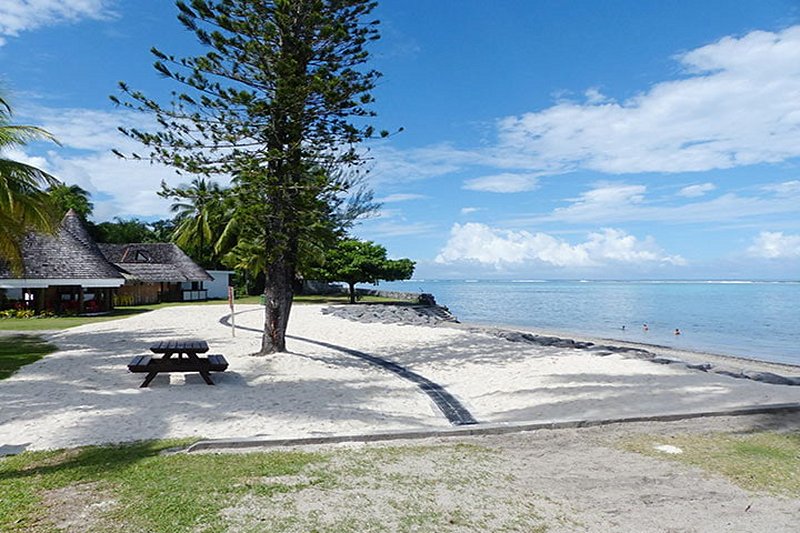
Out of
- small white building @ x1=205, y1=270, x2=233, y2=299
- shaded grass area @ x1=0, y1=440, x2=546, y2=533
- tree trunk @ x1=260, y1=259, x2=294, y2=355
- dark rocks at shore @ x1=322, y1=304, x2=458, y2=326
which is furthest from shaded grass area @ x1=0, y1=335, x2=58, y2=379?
small white building @ x1=205, y1=270, x2=233, y2=299

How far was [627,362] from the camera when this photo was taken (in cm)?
995

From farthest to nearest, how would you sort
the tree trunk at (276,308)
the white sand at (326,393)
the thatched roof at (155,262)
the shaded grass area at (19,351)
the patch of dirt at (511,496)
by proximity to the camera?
the thatched roof at (155,262) → the tree trunk at (276,308) → the shaded grass area at (19,351) → the white sand at (326,393) → the patch of dirt at (511,496)

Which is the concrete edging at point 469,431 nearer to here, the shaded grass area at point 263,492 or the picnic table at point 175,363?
the shaded grass area at point 263,492

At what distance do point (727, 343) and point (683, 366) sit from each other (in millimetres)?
13924

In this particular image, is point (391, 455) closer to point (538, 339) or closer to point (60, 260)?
point (538, 339)

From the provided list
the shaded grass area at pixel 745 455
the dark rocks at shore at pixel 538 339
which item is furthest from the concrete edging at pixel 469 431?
the dark rocks at shore at pixel 538 339

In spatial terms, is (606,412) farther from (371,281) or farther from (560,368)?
(371,281)

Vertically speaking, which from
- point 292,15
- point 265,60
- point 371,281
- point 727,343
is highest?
point 292,15

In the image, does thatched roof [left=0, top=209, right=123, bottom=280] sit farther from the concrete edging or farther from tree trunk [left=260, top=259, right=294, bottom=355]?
the concrete edging

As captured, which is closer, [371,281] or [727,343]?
[727,343]

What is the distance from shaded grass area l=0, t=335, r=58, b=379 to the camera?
988 cm

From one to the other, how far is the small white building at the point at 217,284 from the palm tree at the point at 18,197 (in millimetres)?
23634

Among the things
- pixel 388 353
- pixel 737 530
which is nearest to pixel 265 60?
pixel 388 353

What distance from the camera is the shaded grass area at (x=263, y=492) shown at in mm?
3432
